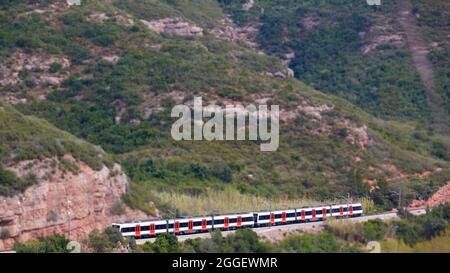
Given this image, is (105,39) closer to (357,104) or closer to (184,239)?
(357,104)

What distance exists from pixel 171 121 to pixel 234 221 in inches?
768

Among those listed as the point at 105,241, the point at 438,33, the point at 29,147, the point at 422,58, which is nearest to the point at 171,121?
the point at 29,147

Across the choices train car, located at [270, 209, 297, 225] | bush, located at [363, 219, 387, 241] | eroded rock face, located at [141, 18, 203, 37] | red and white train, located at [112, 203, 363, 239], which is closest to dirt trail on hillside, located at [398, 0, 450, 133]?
eroded rock face, located at [141, 18, 203, 37]

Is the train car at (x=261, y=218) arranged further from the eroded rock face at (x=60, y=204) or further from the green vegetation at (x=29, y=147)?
the green vegetation at (x=29, y=147)

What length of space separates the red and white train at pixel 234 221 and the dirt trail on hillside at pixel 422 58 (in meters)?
32.3

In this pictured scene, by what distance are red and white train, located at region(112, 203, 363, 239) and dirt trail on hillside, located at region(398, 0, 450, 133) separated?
106 ft

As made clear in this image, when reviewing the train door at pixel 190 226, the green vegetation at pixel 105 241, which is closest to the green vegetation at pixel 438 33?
the train door at pixel 190 226

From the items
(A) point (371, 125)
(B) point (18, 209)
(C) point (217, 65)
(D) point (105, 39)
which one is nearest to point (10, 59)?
(D) point (105, 39)

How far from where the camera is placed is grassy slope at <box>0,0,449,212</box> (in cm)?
8994

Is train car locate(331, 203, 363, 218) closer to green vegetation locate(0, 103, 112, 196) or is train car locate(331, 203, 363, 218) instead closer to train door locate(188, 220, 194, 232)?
train door locate(188, 220, 194, 232)

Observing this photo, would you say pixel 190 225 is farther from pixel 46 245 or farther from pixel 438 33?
pixel 438 33

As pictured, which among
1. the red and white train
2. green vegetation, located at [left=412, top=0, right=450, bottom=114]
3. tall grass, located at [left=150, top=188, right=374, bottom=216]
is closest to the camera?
the red and white train

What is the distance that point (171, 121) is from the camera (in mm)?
95312

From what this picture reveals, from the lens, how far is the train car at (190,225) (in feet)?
241
